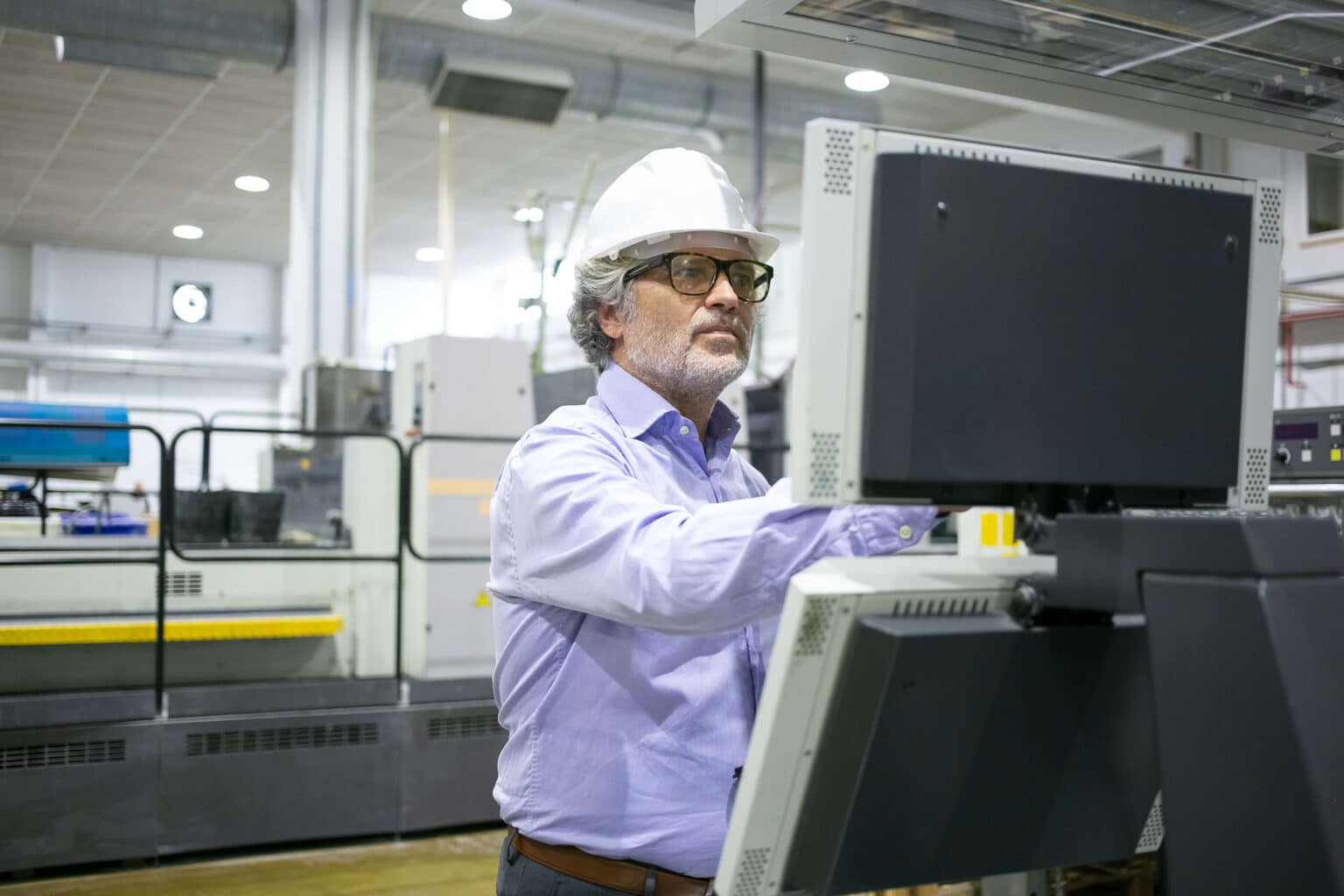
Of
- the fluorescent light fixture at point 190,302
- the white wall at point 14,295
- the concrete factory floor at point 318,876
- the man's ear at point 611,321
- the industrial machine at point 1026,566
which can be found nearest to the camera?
the industrial machine at point 1026,566

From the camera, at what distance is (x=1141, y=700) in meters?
1.14

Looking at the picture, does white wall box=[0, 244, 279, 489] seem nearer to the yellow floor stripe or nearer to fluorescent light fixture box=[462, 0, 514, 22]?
fluorescent light fixture box=[462, 0, 514, 22]

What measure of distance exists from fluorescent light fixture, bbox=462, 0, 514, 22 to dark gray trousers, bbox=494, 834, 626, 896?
19.9ft

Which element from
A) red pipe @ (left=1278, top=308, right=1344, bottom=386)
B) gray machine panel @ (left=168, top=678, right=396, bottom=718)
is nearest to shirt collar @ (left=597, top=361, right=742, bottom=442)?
red pipe @ (left=1278, top=308, right=1344, bottom=386)

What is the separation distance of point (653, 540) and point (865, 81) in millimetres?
7267

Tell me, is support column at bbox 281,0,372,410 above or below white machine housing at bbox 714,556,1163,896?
above

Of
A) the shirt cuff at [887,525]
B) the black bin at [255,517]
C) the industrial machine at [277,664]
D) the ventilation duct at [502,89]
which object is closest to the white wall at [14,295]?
the ventilation duct at [502,89]

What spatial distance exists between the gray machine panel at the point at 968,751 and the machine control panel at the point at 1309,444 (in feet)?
7.47

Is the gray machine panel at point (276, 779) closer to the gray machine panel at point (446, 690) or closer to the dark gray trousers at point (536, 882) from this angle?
the gray machine panel at point (446, 690)

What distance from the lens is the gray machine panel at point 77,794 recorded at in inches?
157

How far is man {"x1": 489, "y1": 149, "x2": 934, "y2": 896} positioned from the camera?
1116 millimetres

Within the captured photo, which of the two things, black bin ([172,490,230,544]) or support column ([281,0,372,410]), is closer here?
black bin ([172,490,230,544])

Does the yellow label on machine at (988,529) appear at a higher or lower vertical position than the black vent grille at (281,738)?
higher

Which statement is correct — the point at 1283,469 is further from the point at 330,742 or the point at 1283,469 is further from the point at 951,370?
the point at 330,742
